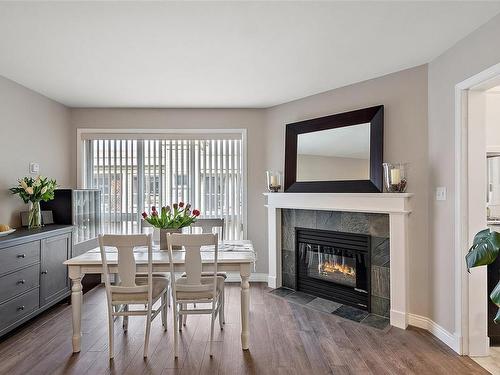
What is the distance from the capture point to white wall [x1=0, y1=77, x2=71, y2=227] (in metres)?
3.20

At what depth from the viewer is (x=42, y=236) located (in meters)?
3.09

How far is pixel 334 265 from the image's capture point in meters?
3.67

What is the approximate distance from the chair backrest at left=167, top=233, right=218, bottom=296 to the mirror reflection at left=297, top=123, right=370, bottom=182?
1780mm

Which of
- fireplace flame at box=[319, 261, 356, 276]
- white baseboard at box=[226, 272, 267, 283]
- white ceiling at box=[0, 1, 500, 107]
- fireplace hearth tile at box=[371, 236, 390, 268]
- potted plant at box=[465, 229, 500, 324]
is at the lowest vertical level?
white baseboard at box=[226, 272, 267, 283]

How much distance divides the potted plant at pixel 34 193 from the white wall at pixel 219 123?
998 millimetres

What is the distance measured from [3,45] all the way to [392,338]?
4.08 meters

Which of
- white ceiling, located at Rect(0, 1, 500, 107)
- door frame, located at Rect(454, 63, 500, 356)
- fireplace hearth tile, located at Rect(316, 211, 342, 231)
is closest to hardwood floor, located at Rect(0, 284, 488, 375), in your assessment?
door frame, located at Rect(454, 63, 500, 356)

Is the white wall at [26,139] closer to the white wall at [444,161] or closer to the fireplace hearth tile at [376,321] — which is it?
the fireplace hearth tile at [376,321]

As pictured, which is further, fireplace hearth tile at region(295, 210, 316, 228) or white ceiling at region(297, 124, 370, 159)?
fireplace hearth tile at region(295, 210, 316, 228)

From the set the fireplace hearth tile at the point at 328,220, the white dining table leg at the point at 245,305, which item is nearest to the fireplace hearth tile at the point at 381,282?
the fireplace hearth tile at the point at 328,220

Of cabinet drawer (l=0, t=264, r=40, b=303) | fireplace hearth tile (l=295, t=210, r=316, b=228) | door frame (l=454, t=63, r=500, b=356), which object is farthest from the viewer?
fireplace hearth tile (l=295, t=210, r=316, b=228)

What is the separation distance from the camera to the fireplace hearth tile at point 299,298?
11.7 feet

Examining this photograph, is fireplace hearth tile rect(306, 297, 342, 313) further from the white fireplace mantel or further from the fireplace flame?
the white fireplace mantel

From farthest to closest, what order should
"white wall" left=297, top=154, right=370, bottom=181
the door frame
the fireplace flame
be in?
the fireplace flame → "white wall" left=297, top=154, right=370, bottom=181 → the door frame
